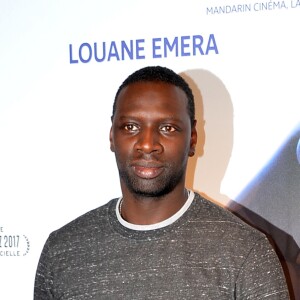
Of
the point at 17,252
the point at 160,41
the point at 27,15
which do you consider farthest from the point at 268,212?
the point at 27,15

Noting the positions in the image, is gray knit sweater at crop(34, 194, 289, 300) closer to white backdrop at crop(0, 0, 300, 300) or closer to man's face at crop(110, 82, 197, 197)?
man's face at crop(110, 82, 197, 197)

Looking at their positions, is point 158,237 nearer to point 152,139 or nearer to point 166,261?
point 166,261

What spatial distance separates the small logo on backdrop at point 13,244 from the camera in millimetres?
2004

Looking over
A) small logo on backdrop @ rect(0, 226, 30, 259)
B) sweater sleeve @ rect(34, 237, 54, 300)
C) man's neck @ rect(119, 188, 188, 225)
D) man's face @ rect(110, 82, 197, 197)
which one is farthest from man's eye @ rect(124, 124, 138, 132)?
small logo on backdrop @ rect(0, 226, 30, 259)

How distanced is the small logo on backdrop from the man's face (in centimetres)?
73

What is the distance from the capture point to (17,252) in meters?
2.01

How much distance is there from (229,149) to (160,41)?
40 cm

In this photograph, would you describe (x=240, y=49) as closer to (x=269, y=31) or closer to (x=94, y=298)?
(x=269, y=31)

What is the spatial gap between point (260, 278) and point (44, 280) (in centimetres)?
53

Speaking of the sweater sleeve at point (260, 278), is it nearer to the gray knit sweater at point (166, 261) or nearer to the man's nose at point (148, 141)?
the gray knit sweater at point (166, 261)

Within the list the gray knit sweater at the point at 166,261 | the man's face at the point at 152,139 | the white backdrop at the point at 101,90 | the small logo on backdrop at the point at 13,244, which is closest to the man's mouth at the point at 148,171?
the man's face at the point at 152,139

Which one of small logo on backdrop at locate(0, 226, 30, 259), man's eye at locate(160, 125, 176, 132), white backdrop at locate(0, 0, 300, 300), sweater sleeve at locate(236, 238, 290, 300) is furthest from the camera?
small logo on backdrop at locate(0, 226, 30, 259)

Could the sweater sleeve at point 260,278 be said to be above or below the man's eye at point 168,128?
below

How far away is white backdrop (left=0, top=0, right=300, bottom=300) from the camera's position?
183 centimetres
